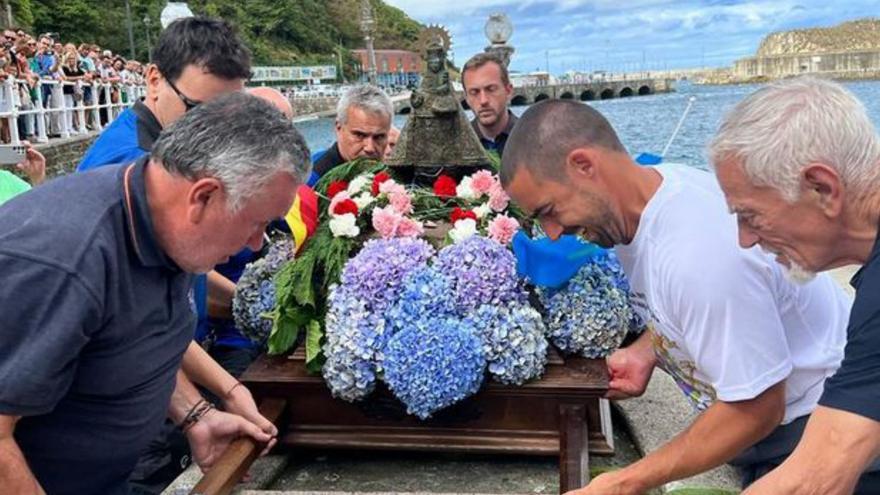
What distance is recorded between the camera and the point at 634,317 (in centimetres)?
319

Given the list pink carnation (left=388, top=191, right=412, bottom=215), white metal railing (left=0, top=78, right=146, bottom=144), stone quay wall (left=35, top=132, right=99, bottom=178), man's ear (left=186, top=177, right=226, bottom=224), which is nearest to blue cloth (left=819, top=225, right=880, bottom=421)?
man's ear (left=186, top=177, right=226, bottom=224)

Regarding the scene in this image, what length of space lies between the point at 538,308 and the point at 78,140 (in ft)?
52.8

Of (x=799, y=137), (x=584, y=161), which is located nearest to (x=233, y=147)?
(x=584, y=161)

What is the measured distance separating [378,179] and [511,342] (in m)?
1.06

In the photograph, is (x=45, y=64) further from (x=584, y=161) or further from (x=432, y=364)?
(x=584, y=161)

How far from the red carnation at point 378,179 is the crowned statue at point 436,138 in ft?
0.27

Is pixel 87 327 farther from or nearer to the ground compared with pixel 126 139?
nearer to the ground

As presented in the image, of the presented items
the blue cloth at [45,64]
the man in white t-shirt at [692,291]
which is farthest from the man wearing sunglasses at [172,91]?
the blue cloth at [45,64]

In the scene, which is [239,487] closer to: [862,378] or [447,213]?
[447,213]

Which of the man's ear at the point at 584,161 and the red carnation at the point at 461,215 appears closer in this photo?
the man's ear at the point at 584,161

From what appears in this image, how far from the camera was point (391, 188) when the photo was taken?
3330mm

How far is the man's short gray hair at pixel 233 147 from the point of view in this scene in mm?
1717

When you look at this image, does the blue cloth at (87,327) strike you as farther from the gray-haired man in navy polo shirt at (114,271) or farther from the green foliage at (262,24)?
the green foliage at (262,24)

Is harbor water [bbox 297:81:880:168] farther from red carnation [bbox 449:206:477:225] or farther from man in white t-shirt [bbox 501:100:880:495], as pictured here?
red carnation [bbox 449:206:477:225]
